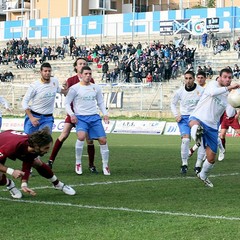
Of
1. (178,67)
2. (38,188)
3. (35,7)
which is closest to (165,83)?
(178,67)

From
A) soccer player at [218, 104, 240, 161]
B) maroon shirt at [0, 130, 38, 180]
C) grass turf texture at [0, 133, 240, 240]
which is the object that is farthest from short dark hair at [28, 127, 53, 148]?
soccer player at [218, 104, 240, 161]

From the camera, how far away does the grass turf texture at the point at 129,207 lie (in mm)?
Result: 8930

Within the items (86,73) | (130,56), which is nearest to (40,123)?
(86,73)

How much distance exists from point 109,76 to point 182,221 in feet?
138

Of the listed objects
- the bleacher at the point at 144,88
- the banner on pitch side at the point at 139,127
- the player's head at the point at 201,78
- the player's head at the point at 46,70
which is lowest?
the banner on pitch side at the point at 139,127

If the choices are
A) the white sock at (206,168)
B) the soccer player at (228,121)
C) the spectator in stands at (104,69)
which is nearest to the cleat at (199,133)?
the white sock at (206,168)

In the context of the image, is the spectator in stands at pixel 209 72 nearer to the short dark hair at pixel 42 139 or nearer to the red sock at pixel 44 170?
the red sock at pixel 44 170

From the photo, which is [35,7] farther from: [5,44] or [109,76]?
[109,76]

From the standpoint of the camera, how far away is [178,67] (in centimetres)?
4897

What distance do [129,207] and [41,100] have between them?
5.53 m

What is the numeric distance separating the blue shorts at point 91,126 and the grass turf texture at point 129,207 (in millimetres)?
859

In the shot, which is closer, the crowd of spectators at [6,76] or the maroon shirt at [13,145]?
the maroon shirt at [13,145]

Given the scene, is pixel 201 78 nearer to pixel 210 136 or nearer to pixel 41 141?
pixel 210 136

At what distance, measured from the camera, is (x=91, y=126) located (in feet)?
52.6
